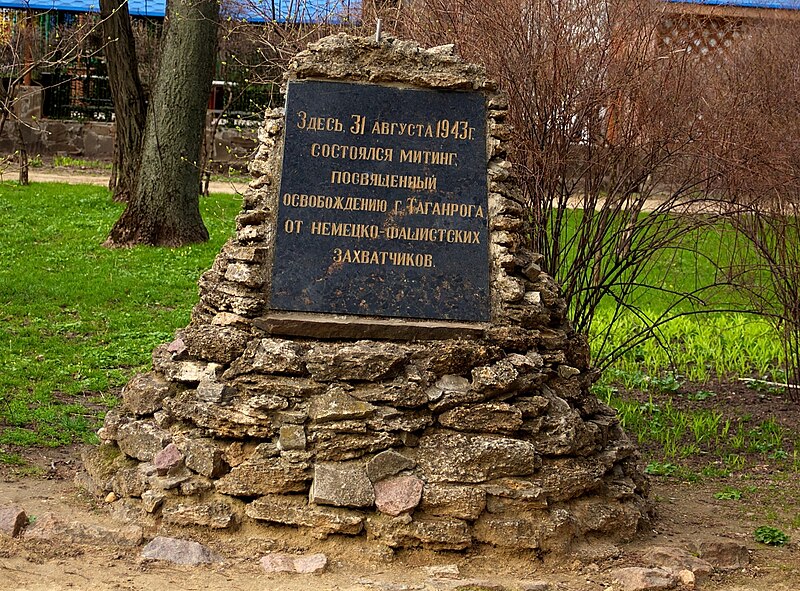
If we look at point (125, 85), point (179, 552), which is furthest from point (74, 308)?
point (179, 552)

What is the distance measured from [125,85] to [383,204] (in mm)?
9665

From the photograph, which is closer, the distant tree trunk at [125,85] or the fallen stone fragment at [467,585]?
the fallen stone fragment at [467,585]

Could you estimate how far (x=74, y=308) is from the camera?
34.1ft

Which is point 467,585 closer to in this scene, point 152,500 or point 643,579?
point 643,579

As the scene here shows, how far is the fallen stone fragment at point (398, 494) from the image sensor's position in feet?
16.9

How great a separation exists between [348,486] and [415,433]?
0.43 m

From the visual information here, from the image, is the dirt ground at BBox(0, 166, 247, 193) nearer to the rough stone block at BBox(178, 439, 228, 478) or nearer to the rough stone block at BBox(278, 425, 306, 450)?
the rough stone block at BBox(178, 439, 228, 478)

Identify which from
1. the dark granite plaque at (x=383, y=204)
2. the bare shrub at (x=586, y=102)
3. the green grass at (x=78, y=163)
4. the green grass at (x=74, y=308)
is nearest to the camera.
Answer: the dark granite plaque at (x=383, y=204)

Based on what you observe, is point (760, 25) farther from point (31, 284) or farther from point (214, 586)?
point (214, 586)

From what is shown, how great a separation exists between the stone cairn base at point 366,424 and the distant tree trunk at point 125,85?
29.2 ft

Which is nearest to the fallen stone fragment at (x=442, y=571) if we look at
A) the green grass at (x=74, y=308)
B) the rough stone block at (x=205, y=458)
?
the rough stone block at (x=205, y=458)

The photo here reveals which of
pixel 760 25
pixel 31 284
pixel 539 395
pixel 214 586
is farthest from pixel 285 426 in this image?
pixel 760 25

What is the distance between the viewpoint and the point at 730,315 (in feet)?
40.4

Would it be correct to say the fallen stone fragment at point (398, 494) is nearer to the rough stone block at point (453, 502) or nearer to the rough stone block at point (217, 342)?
the rough stone block at point (453, 502)
